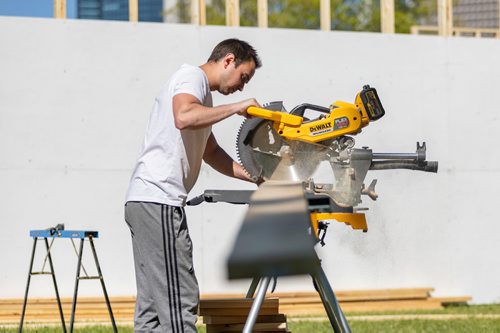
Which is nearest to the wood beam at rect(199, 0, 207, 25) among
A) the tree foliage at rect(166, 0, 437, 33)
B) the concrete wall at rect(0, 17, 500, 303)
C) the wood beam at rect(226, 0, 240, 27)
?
the concrete wall at rect(0, 17, 500, 303)

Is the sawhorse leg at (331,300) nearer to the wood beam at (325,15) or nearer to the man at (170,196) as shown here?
the man at (170,196)

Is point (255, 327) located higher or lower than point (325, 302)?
lower

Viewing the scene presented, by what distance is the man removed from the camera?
135 inches

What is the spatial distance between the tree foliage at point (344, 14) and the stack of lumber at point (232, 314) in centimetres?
2245

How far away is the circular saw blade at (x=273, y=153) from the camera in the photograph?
3.85m

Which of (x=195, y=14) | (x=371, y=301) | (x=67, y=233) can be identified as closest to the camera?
(x=67, y=233)

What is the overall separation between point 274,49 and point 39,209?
8.34 ft

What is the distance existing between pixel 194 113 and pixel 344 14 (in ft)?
84.4

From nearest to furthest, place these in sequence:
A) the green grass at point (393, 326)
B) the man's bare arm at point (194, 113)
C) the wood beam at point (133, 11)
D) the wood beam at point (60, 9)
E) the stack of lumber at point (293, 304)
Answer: the man's bare arm at point (194, 113), the green grass at point (393, 326), the stack of lumber at point (293, 304), the wood beam at point (60, 9), the wood beam at point (133, 11)

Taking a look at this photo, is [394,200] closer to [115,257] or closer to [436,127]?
[436,127]

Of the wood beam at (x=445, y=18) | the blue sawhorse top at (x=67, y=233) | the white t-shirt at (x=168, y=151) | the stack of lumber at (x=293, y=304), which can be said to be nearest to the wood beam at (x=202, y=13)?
the wood beam at (x=445, y=18)

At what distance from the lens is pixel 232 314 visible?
12.7 ft

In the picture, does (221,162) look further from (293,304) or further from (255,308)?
(293,304)

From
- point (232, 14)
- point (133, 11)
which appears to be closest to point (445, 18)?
point (232, 14)
